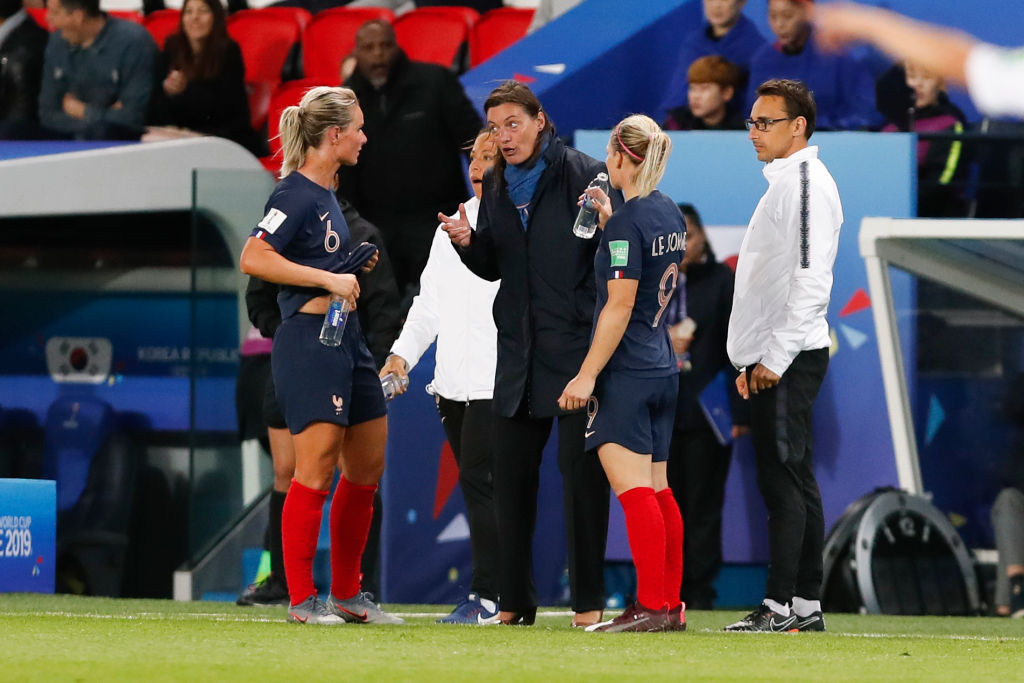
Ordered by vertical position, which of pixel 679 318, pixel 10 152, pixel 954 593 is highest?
pixel 10 152

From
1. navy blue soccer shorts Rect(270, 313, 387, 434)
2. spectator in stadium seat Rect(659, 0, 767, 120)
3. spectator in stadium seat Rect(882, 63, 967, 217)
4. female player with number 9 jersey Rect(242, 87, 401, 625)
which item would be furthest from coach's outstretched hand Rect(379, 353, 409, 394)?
spectator in stadium seat Rect(659, 0, 767, 120)

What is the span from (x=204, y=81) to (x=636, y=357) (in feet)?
18.5

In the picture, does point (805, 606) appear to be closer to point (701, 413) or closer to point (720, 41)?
point (701, 413)

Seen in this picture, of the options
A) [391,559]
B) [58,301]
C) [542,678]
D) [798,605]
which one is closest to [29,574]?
[391,559]

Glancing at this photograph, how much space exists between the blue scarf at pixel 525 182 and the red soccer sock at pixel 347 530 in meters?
1.00

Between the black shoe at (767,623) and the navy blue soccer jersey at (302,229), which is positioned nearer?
the navy blue soccer jersey at (302,229)

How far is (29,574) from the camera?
6547 millimetres

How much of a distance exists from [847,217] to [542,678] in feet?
16.1

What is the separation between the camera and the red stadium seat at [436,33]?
10.9 meters

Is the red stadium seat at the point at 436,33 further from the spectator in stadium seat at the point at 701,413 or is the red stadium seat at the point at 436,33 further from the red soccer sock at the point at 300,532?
the red soccer sock at the point at 300,532

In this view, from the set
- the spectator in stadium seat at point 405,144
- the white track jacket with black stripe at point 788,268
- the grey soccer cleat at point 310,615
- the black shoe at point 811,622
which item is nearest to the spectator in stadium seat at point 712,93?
the spectator in stadium seat at point 405,144

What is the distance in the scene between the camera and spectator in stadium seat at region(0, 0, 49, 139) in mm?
10125

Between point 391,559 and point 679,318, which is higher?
point 679,318

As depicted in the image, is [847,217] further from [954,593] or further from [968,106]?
[954,593]
